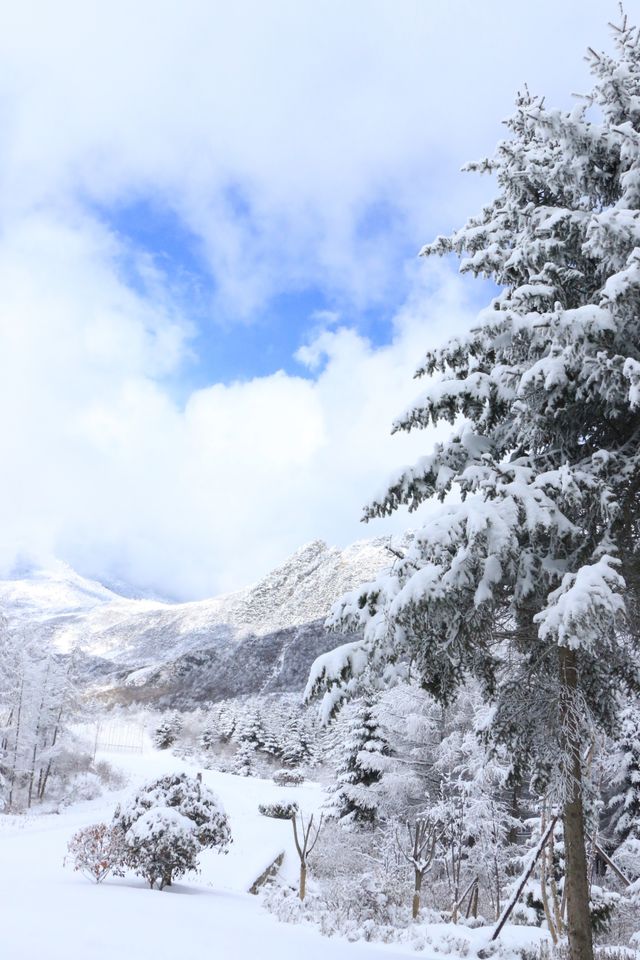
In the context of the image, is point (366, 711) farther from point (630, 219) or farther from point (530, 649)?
point (630, 219)

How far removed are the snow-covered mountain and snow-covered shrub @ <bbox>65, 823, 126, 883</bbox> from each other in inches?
1229

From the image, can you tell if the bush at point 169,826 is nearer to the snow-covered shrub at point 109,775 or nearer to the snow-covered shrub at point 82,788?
the snow-covered shrub at point 82,788

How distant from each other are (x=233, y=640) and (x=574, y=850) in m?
135

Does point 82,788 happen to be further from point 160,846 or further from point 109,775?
point 160,846

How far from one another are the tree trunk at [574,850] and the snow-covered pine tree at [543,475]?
2 cm

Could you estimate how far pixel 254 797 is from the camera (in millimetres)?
35438

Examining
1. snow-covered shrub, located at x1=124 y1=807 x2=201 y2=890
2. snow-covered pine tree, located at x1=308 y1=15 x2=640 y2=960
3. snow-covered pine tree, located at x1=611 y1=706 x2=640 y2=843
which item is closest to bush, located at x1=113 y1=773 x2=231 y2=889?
snow-covered shrub, located at x1=124 y1=807 x2=201 y2=890

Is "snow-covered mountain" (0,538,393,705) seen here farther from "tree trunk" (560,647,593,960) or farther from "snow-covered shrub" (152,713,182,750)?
"tree trunk" (560,647,593,960)

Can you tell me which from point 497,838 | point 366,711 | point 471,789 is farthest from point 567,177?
point 366,711

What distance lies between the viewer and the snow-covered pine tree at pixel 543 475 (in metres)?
5.42

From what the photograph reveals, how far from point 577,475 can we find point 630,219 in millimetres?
2406

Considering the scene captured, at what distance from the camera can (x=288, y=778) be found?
44.6 meters

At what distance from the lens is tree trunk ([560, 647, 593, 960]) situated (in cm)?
577

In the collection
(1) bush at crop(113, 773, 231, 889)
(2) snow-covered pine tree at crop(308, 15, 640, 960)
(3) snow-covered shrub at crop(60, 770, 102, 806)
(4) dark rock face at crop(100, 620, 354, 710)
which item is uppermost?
(4) dark rock face at crop(100, 620, 354, 710)
